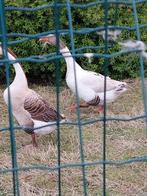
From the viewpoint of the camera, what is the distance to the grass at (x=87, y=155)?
312cm

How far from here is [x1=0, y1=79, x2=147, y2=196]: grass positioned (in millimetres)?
3121

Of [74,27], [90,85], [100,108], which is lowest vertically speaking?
[100,108]

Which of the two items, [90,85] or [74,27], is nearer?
[90,85]

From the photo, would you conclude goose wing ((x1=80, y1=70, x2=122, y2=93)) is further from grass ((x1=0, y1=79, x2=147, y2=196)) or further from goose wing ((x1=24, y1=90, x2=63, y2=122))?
goose wing ((x1=24, y1=90, x2=63, y2=122))

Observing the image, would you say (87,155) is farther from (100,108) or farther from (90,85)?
(100,108)

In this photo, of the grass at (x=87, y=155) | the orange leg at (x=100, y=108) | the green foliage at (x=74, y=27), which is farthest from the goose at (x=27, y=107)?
the green foliage at (x=74, y=27)

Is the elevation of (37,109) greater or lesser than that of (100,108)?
greater

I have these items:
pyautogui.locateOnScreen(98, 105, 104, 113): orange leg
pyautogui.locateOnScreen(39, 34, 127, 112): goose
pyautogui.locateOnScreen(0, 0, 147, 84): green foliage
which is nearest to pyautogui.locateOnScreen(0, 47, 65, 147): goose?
pyautogui.locateOnScreen(39, 34, 127, 112): goose

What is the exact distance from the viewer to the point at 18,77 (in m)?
3.65

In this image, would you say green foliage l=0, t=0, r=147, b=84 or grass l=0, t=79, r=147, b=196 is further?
green foliage l=0, t=0, r=147, b=84

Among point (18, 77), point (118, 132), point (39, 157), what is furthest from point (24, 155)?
point (118, 132)

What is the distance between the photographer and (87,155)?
359cm

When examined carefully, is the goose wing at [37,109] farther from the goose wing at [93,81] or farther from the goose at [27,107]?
the goose wing at [93,81]

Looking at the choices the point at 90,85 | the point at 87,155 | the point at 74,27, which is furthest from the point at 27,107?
the point at 74,27
